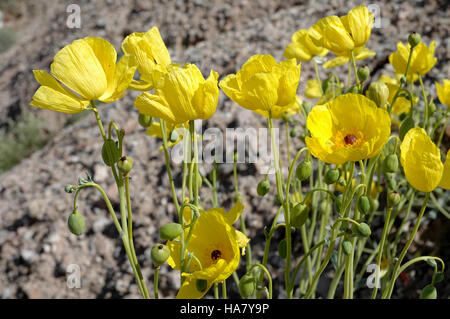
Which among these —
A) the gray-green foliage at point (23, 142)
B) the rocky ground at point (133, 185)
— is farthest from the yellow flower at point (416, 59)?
the gray-green foliage at point (23, 142)

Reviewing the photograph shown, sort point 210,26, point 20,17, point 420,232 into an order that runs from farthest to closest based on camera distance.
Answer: point 20,17 < point 210,26 < point 420,232

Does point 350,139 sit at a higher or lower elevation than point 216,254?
higher

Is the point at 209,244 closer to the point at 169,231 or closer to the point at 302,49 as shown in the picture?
the point at 169,231

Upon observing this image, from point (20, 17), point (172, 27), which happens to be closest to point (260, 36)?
point (172, 27)

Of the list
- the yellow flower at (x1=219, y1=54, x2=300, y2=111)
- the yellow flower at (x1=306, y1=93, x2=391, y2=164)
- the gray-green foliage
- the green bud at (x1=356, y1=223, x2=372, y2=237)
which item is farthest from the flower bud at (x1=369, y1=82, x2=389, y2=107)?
the gray-green foliage

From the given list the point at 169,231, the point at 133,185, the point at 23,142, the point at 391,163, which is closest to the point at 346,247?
the point at 391,163
